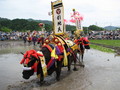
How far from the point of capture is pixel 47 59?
21.1 feet

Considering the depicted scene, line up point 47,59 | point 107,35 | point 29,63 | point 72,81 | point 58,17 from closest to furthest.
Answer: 1. point 29,63
2. point 47,59
3. point 72,81
4. point 58,17
5. point 107,35

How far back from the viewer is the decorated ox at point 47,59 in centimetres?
565

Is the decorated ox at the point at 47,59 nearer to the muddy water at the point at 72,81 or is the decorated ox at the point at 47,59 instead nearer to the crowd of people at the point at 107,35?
the muddy water at the point at 72,81

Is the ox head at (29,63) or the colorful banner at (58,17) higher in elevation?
the colorful banner at (58,17)

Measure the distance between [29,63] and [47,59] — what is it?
93cm

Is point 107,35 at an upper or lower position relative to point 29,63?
lower

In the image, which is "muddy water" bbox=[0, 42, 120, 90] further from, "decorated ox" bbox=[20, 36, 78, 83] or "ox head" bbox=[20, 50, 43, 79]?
"ox head" bbox=[20, 50, 43, 79]

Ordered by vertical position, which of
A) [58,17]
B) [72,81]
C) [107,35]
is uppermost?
[58,17]

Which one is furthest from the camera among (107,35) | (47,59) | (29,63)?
(107,35)

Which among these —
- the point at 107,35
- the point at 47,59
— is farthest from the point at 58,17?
the point at 107,35

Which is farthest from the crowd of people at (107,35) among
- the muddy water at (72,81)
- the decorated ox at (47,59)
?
the decorated ox at (47,59)

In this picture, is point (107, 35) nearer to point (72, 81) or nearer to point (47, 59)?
point (72, 81)

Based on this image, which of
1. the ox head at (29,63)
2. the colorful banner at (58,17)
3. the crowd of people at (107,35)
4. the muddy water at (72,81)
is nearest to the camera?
the ox head at (29,63)

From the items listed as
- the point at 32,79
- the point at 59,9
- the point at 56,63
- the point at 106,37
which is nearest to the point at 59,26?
→ the point at 59,9
